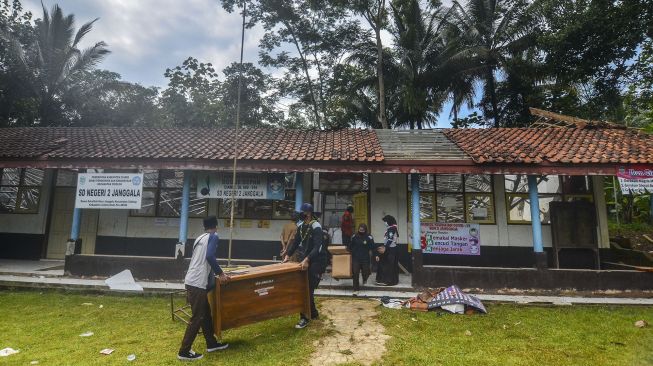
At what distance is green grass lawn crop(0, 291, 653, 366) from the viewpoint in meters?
4.41

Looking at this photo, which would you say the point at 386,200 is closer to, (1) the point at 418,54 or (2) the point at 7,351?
(2) the point at 7,351

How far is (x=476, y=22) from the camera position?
1914cm

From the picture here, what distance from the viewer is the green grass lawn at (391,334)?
4.41 metres

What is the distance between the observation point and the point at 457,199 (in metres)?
9.86

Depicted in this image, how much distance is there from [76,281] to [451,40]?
19.4 m

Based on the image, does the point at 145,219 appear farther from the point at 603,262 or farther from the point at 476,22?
the point at 476,22

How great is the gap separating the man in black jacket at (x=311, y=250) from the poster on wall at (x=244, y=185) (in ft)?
11.6

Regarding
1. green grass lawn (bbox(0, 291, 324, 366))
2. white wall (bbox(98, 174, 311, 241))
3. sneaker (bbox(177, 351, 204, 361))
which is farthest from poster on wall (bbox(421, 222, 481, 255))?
sneaker (bbox(177, 351, 204, 361))

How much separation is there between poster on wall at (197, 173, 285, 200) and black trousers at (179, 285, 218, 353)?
189 inches

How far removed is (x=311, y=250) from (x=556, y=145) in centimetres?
753

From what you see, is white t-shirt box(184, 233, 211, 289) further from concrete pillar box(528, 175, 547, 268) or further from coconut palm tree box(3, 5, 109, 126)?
coconut palm tree box(3, 5, 109, 126)

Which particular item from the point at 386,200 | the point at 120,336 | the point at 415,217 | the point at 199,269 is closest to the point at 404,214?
the point at 386,200

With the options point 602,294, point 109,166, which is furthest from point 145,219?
point 602,294

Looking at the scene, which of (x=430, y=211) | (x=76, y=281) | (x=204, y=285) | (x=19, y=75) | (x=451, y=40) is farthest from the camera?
(x=451, y=40)
